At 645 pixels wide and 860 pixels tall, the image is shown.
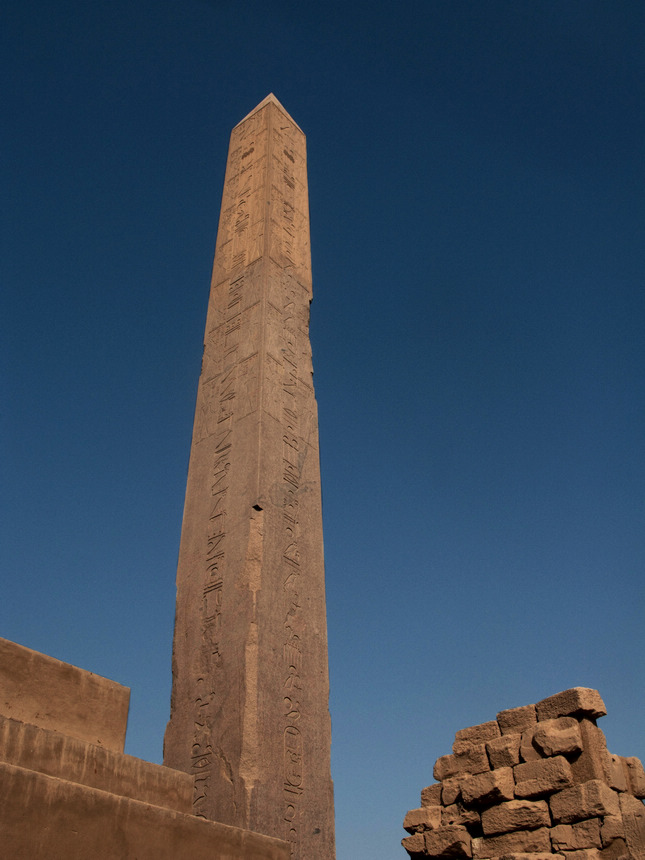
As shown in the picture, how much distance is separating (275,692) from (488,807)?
1.33 m

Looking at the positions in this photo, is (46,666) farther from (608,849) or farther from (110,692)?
(608,849)

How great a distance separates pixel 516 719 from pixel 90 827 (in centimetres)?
253

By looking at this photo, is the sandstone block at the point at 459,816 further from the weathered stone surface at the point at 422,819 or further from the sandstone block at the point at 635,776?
the sandstone block at the point at 635,776

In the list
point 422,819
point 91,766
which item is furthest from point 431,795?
point 91,766

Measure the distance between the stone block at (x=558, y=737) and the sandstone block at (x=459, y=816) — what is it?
21.8 inches

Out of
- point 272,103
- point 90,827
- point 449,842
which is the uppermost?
point 272,103

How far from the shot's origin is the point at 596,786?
4.16 m

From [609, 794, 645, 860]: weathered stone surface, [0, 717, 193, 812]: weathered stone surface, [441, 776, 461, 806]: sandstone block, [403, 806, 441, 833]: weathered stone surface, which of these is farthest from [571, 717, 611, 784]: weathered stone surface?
[0, 717, 193, 812]: weathered stone surface

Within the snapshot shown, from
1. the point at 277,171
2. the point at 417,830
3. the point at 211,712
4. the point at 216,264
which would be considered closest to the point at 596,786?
the point at 417,830

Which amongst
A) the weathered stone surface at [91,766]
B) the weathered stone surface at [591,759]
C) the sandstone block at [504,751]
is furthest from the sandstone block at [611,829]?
the weathered stone surface at [91,766]

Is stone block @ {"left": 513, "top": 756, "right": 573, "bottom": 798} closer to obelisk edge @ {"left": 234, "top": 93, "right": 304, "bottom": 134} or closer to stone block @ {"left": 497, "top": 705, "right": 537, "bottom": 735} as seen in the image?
stone block @ {"left": 497, "top": 705, "right": 537, "bottom": 735}

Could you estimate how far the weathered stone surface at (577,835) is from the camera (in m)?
4.08

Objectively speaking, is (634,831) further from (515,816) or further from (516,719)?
(516,719)

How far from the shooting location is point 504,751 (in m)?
4.64
